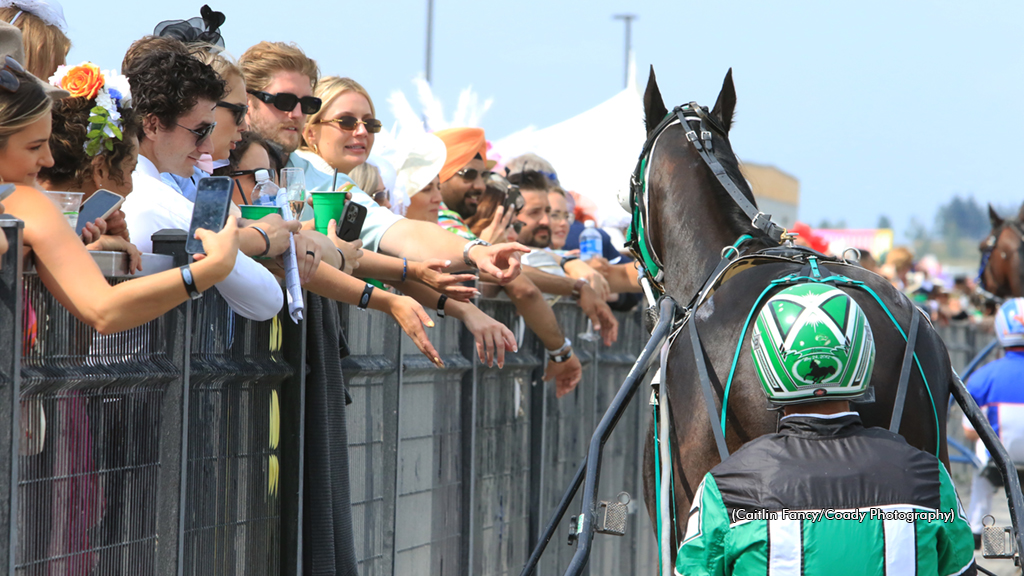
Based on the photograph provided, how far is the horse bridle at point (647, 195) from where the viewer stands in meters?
5.10

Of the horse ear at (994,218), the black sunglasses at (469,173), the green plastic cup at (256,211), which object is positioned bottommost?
the green plastic cup at (256,211)

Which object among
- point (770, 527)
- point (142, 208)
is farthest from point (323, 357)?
point (770, 527)

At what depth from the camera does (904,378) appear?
421 centimetres

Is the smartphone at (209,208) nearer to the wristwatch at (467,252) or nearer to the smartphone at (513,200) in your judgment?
the wristwatch at (467,252)

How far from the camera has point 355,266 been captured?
498 centimetres

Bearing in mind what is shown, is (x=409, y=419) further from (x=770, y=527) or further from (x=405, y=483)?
(x=770, y=527)

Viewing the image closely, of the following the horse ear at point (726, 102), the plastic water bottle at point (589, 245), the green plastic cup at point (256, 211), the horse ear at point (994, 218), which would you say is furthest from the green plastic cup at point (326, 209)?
the horse ear at point (994, 218)

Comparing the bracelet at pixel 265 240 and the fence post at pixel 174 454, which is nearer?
the fence post at pixel 174 454

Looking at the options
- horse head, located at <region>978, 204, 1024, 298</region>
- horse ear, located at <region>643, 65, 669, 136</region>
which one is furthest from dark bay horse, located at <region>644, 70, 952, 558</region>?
horse head, located at <region>978, 204, 1024, 298</region>

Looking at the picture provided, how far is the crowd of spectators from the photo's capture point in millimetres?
3303

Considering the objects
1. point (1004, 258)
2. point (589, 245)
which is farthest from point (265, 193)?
point (1004, 258)

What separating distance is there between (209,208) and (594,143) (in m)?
9.11

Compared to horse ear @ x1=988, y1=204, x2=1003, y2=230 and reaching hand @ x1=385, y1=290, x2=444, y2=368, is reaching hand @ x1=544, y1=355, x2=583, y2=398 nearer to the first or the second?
reaching hand @ x1=385, y1=290, x2=444, y2=368

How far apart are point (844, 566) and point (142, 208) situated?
2.42 metres
